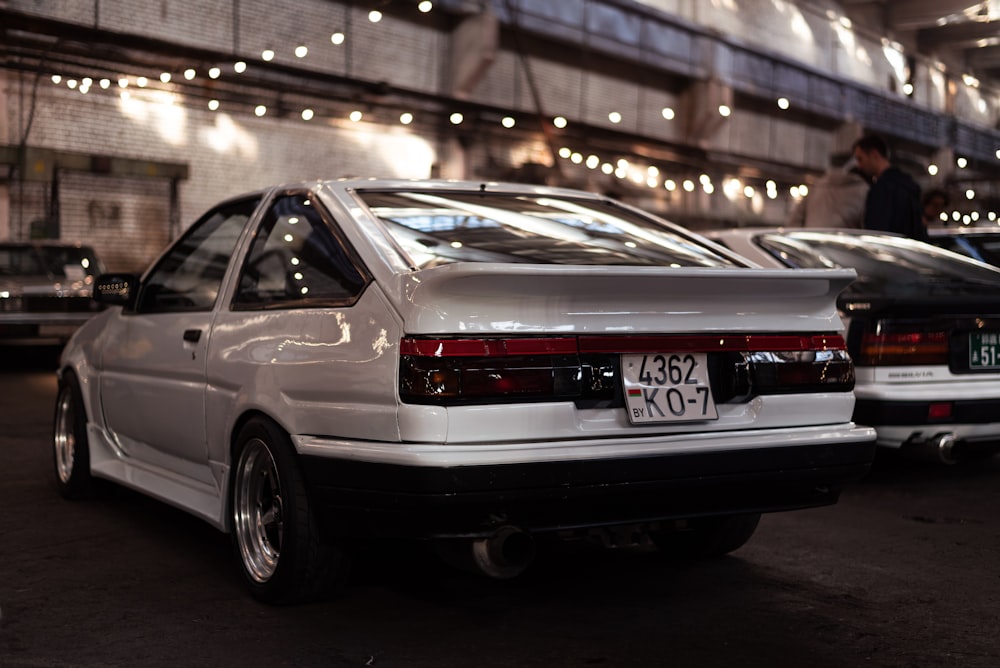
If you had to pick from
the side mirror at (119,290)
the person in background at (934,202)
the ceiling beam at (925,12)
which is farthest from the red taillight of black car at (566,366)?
the ceiling beam at (925,12)

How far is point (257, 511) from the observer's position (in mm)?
3990

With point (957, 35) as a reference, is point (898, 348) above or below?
below

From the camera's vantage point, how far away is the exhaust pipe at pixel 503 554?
11.3 feet

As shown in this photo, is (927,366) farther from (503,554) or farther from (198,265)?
(198,265)

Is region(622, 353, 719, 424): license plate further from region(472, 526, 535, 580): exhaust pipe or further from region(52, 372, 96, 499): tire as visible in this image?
region(52, 372, 96, 499): tire

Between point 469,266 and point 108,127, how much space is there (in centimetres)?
1606

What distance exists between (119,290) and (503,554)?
241 cm

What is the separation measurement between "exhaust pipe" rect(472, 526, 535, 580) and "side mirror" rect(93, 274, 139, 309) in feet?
7.63

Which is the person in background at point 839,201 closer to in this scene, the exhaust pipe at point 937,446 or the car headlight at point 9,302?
the exhaust pipe at point 937,446

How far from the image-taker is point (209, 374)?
4.24 metres

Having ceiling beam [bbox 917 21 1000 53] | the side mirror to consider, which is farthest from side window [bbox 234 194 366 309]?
ceiling beam [bbox 917 21 1000 53]

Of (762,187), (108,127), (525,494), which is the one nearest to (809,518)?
(525,494)

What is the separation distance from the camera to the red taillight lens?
5.75 meters

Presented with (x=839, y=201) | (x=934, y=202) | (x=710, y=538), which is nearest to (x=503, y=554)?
(x=710, y=538)
